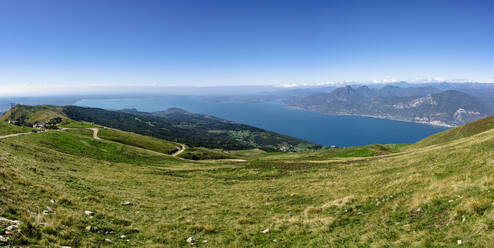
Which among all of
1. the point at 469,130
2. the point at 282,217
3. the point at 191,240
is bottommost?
the point at 469,130

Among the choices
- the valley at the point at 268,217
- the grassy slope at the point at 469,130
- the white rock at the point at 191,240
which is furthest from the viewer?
the grassy slope at the point at 469,130

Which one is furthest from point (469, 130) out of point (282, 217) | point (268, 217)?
point (268, 217)

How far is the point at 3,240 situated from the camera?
778cm

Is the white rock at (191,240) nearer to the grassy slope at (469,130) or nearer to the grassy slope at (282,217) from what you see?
the grassy slope at (282,217)

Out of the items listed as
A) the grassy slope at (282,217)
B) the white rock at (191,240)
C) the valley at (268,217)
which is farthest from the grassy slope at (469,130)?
the white rock at (191,240)

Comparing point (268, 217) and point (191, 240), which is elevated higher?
point (191, 240)

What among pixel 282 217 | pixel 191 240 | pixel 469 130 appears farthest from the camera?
pixel 469 130

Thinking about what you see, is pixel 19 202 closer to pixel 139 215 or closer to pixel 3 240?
pixel 3 240

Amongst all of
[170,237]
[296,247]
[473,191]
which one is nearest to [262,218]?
[296,247]

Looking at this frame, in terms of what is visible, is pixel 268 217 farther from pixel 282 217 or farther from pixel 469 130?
pixel 469 130

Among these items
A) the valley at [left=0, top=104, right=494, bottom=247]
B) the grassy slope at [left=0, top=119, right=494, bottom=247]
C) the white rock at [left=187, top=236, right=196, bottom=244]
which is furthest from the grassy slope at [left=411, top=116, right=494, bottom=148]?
the white rock at [left=187, top=236, right=196, bottom=244]

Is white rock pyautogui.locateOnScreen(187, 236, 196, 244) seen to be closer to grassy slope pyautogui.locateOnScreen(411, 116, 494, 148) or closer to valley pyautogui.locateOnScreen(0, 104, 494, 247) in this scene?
valley pyautogui.locateOnScreen(0, 104, 494, 247)

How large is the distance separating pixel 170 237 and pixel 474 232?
14.4 m

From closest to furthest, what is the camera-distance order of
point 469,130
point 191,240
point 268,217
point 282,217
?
point 191,240
point 282,217
point 268,217
point 469,130
